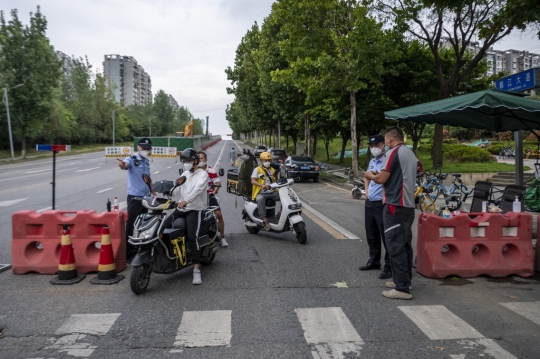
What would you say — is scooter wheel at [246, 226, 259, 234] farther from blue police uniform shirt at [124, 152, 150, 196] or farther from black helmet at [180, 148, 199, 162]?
black helmet at [180, 148, 199, 162]

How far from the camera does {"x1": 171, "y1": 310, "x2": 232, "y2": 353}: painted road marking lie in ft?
13.7

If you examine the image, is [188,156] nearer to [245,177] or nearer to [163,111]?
[245,177]

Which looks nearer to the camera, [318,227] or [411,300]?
[411,300]

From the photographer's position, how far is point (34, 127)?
1827 inches

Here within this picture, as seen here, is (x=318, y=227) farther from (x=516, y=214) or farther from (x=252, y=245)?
(x=516, y=214)

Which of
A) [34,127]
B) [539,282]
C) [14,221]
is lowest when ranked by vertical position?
[539,282]

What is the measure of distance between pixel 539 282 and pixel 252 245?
4531 mm

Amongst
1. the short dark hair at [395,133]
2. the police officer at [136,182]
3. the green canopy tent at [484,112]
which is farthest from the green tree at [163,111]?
the short dark hair at [395,133]

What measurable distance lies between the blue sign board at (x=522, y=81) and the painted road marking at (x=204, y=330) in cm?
682

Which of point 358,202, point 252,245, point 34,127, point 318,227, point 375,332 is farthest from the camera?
point 34,127

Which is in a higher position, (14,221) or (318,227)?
(14,221)

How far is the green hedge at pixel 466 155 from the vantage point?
103ft

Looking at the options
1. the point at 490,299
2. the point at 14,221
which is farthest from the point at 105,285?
the point at 490,299

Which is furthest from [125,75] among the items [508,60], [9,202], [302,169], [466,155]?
[9,202]
